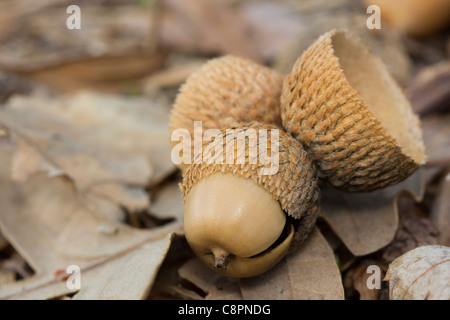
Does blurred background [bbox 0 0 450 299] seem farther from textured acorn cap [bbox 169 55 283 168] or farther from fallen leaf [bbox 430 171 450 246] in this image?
textured acorn cap [bbox 169 55 283 168]

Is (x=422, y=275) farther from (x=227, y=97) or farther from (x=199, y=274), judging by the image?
(x=227, y=97)

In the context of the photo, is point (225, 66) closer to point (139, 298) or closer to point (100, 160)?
point (100, 160)

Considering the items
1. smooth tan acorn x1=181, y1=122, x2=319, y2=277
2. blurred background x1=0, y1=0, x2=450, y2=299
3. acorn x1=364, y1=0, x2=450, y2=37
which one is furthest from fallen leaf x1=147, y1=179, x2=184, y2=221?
acorn x1=364, y1=0, x2=450, y2=37

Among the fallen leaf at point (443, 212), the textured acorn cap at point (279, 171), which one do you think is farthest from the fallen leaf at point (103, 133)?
the fallen leaf at point (443, 212)

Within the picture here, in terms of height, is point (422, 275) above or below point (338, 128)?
below

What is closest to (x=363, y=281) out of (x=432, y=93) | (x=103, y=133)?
(x=432, y=93)
